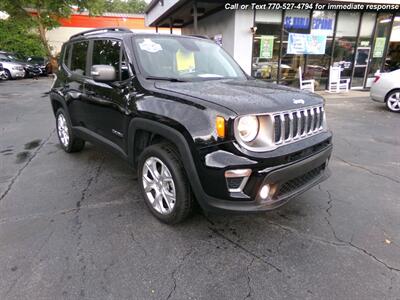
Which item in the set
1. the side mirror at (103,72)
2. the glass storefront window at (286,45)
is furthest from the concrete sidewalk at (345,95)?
the side mirror at (103,72)

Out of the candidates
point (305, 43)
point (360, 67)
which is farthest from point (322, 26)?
point (360, 67)

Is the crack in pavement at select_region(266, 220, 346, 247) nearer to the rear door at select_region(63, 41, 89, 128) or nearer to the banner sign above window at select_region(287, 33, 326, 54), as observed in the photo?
the rear door at select_region(63, 41, 89, 128)

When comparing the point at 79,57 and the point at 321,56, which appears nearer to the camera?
the point at 79,57

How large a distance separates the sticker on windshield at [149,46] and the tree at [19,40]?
25.1 m

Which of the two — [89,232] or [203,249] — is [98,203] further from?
[203,249]

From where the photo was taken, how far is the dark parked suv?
7.83 feet

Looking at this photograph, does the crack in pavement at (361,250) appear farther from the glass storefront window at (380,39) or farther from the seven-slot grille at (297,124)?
the glass storefront window at (380,39)

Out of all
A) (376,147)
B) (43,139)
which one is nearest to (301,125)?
(376,147)

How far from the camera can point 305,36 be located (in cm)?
1212

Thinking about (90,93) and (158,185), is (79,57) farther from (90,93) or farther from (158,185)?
(158,185)

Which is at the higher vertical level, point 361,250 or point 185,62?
point 185,62

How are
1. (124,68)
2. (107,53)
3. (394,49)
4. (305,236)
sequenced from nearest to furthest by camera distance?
(305,236)
(124,68)
(107,53)
(394,49)

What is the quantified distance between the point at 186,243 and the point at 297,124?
4.91 feet

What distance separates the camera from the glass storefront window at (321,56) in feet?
39.6
